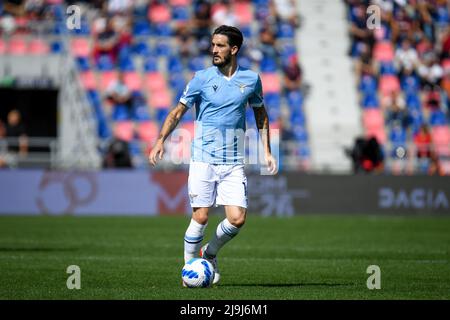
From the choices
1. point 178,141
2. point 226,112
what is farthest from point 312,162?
point 226,112

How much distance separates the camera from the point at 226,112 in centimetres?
1082

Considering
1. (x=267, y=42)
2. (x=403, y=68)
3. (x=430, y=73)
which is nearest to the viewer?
(x=267, y=42)

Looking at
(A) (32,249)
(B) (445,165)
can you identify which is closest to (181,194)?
(B) (445,165)

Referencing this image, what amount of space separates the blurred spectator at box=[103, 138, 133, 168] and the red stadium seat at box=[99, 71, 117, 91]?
4.18 meters

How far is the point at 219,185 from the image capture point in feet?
35.6

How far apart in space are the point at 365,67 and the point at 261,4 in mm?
3877

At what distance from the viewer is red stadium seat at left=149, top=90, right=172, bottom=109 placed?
98.7ft

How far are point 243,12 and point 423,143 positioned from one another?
308 inches

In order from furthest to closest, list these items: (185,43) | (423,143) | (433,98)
A: (433,98) < (185,43) < (423,143)

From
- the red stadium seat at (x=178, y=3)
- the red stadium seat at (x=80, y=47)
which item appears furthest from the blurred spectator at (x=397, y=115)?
the red stadium seat at (x=80, y=47)

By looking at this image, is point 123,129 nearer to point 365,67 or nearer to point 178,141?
point 178,141

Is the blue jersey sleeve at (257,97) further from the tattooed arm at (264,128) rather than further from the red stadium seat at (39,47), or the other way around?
the red stadium seat at (39,47)

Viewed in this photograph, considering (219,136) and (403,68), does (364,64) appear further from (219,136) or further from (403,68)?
(219,136)

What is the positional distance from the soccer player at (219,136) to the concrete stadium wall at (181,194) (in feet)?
46.5
